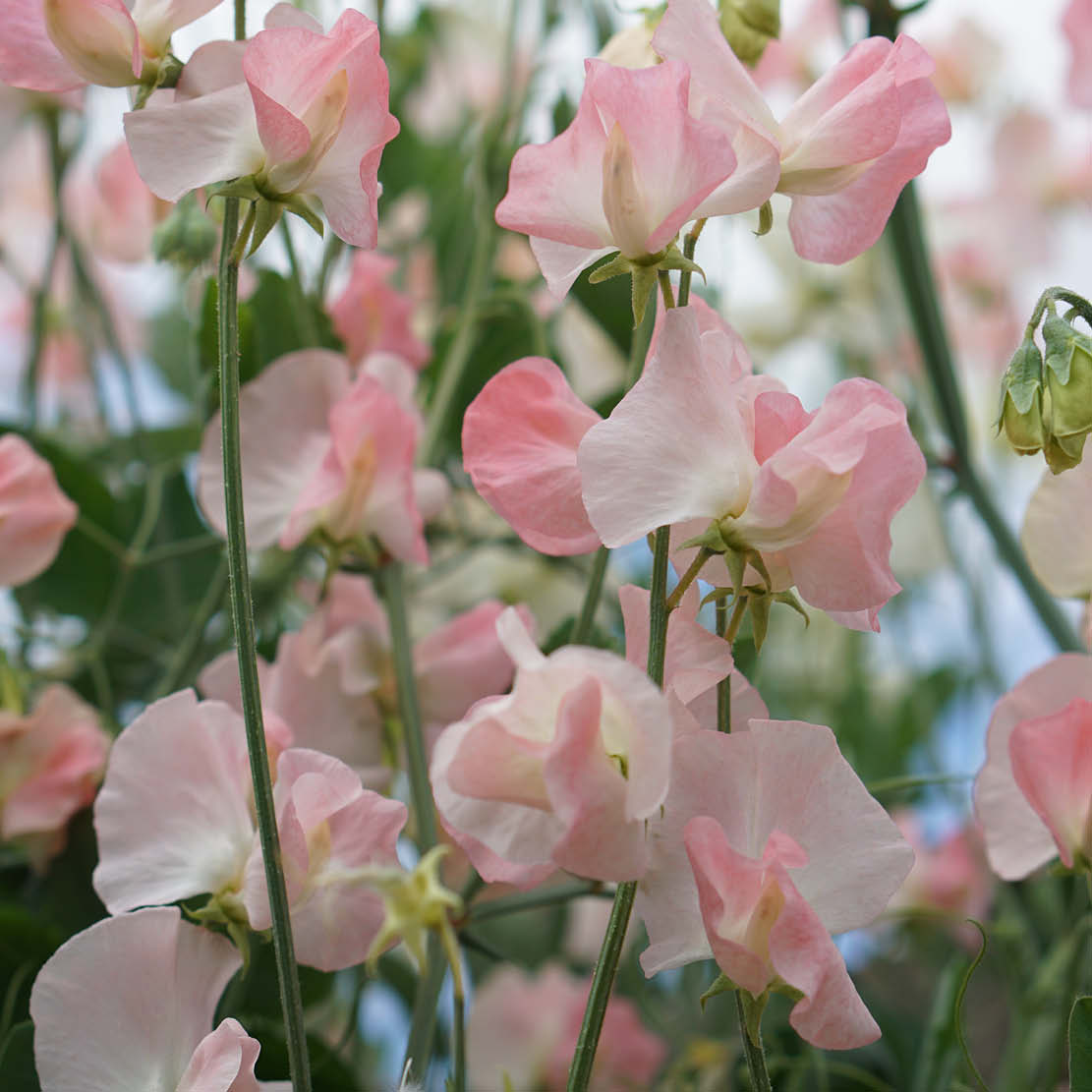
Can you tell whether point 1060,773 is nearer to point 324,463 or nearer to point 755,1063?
point 755,1063

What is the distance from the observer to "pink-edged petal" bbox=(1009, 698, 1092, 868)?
13.6 inches

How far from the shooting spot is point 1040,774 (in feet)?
1.14

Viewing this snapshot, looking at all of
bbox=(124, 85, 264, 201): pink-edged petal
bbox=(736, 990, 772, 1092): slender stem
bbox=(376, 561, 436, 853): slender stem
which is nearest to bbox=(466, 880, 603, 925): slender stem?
bbox=(376, 561, 436, 853): slender stem

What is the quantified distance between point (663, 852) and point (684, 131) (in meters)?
0.16

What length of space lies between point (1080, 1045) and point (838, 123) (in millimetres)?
234

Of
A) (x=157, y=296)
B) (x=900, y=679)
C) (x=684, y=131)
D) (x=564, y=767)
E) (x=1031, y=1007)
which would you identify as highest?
(x=684, y=131)

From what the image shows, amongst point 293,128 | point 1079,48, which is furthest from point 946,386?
point 293,128

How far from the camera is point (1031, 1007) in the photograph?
542 mm

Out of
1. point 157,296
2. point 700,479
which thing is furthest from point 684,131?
point 157,296

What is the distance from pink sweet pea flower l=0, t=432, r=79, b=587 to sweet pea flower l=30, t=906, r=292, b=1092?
161 millimetres

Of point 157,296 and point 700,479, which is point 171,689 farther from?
point 157,296

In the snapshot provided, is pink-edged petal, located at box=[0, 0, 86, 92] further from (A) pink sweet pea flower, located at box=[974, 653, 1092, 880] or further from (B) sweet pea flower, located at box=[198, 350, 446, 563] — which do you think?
(A) pink sweet pea flower, located at box=[974, 653, 1092, 880]

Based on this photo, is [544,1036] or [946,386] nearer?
[946,386]

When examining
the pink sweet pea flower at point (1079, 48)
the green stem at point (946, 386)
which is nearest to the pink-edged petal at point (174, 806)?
the green stem at point (946, 386)
